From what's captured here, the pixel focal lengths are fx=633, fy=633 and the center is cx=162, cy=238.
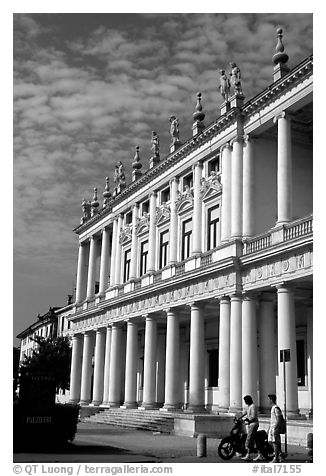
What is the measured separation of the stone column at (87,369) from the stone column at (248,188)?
2393 cm

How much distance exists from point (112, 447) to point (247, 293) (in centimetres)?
1038

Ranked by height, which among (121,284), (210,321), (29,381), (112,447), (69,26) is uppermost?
(69,26)

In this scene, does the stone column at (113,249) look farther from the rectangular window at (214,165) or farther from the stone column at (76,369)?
the rectangular window at (214,165)

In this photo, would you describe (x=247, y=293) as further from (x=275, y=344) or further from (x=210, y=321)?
(x=210, y=321)

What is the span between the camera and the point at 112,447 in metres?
22.0

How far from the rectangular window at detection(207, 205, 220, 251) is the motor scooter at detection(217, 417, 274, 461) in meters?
15.9

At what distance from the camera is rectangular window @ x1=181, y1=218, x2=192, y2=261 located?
120 feet

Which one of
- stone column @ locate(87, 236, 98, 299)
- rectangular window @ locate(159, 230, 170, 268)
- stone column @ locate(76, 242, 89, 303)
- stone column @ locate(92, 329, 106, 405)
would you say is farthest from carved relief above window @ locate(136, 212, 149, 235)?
stone column @ locate(76, 242, 89, 303)

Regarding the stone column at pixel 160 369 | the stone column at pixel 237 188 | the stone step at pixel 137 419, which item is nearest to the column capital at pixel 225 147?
the stone column at pixel 237 188

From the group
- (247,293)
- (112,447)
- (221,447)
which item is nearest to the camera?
(221,447)

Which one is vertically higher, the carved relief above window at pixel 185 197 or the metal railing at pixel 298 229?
the carved relief above window at pixel 185 197

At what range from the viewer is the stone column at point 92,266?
5184cm

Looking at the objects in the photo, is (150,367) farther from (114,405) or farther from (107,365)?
(107,365)
